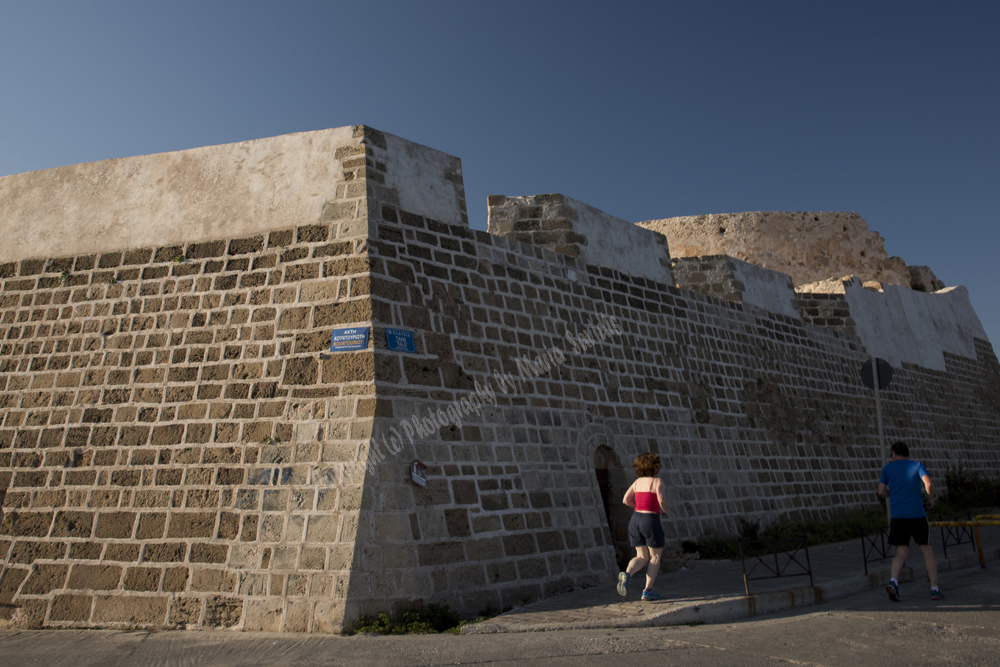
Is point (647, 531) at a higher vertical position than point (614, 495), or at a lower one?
lower

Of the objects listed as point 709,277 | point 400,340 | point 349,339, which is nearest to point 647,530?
point 400,340

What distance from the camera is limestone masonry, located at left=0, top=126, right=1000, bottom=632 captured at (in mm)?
5789

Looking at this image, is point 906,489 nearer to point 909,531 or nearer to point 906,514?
point 906,514

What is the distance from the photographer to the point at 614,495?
8.02 metres

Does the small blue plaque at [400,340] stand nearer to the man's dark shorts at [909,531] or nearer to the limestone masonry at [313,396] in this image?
the limestone masonry at [313,396]

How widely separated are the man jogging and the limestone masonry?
2680 millimetres

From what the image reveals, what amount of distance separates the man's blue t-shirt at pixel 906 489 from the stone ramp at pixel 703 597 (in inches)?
32.0

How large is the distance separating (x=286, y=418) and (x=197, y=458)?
948 mm

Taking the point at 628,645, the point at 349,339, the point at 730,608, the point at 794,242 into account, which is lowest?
the point at 628,645

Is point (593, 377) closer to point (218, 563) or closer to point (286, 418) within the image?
point (286, 418)

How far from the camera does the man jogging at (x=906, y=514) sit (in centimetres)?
584

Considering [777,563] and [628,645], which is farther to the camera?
[777,563]

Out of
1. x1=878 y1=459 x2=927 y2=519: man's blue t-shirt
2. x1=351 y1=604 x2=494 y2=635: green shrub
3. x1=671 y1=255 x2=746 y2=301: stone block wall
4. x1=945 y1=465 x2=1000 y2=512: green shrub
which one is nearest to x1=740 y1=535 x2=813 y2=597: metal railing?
x1=878 y1=459 x2=927 y2=519: man's blue t-shirt

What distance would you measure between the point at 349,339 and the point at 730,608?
408 cm
